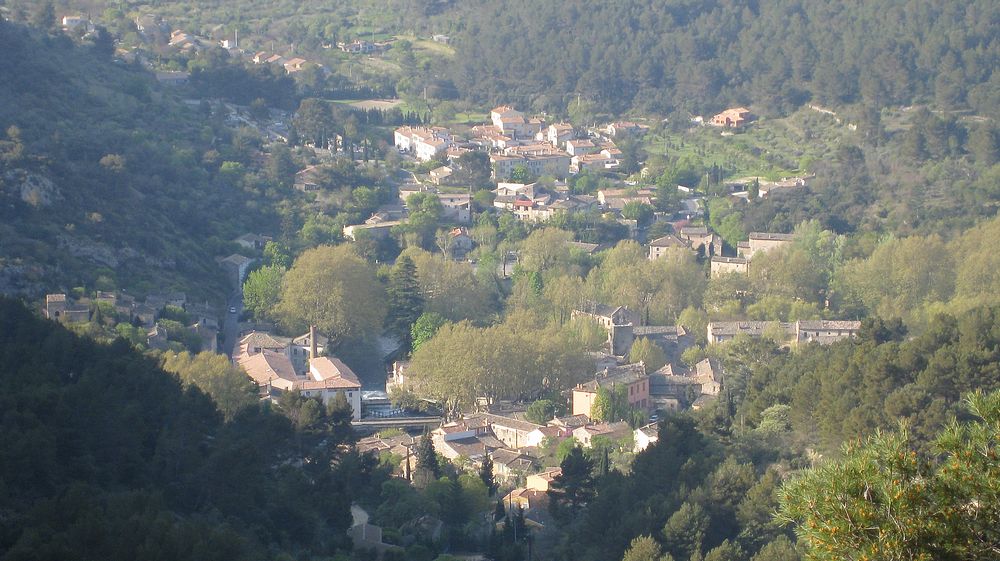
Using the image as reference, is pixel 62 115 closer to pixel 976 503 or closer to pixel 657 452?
pixel 657 452

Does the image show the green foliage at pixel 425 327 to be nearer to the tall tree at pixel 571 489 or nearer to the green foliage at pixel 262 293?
the green foliage at pixel 262 293

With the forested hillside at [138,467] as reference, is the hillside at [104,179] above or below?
above

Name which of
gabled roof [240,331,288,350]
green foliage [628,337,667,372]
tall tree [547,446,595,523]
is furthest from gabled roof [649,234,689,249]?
tall tree [547,446,595,523]

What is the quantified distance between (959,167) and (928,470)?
46.2m

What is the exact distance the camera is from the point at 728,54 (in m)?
73.2

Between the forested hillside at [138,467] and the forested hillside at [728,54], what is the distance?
4242 cm

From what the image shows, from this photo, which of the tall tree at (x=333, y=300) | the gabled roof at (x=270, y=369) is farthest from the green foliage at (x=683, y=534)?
the tall tree at (x=333, y=300)

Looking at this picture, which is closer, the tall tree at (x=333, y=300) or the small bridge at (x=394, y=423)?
the small bridge at (x=394, y=423)

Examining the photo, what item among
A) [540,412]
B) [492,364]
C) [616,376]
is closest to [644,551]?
[540,412]

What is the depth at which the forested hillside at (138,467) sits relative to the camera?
58.6 ft

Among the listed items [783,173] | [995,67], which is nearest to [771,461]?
[783,173]

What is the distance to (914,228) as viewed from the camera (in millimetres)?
48438

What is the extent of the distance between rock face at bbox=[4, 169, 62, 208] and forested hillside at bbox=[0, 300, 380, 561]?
40.4ft

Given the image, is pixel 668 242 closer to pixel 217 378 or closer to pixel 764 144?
pixel 764 144
